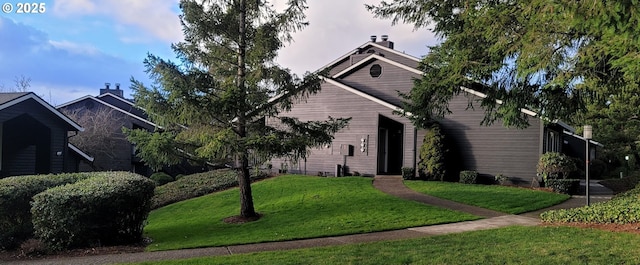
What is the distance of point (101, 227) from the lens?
918cm

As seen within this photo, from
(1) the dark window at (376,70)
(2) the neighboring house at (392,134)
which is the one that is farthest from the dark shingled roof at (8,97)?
(1) the dark window at (376,70)

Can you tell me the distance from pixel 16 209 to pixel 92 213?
6.29 ft

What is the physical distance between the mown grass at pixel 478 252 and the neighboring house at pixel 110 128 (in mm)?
23040

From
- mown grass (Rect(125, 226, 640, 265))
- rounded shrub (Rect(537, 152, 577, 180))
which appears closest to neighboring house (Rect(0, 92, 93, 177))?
mown grass (Rect(125, 226, 640, 265))

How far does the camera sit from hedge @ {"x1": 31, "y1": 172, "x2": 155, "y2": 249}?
873cm

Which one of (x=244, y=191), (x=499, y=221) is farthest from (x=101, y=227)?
(x=499, y=221)

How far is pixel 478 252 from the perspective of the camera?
7203mm

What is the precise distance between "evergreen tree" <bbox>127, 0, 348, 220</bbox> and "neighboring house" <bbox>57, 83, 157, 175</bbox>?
18.3m

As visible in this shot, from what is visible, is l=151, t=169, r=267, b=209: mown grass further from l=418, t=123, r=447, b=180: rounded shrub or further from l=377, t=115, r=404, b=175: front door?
l=418, t=123, r=447, b=180: rounded shrub

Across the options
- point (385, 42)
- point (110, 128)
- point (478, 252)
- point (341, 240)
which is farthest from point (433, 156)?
point (110, 128)

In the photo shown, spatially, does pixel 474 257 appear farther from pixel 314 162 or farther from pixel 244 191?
pixel 314 162

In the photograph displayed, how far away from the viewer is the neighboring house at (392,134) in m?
18.7

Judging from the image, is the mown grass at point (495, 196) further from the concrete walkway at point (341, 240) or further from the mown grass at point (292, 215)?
the mown grass at point (292, 215)

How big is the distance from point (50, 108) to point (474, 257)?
16.9m
